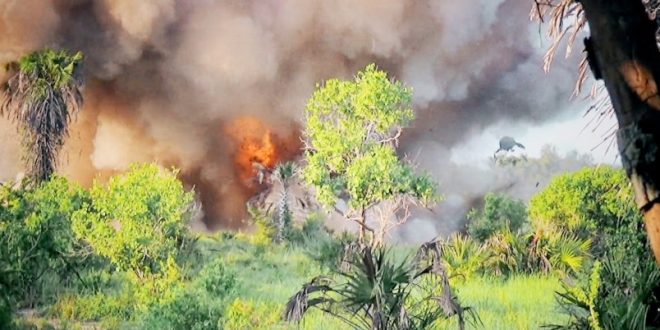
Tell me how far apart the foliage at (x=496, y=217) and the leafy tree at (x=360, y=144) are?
19.7 inches

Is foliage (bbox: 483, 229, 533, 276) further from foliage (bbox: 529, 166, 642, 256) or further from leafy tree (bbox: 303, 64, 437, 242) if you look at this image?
leafy tree (bbox: 303, 64, 437, 242)

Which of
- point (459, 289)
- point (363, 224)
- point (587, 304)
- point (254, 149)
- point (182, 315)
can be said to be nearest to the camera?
point (587, 304)

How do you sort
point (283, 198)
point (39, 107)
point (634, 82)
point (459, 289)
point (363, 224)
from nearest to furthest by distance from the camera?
point (634, 82) → point (459, 289) → point (39, 107) → point (363, 224) → point (283, 198)

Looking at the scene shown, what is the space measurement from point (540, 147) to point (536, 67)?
2.84ft

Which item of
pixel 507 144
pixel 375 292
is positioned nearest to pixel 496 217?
pixel 507 144

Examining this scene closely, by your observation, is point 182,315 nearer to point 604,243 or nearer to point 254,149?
point 254,149

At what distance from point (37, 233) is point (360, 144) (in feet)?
10.5

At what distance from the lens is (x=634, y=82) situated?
184cm

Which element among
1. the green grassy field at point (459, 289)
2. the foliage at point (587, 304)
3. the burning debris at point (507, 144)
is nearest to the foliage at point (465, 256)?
the green grassy field at point (459, 289)

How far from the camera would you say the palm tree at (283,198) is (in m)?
7.64

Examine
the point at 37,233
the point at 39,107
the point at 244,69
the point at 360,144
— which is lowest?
the point at 37,233

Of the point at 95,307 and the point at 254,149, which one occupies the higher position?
the point at 254,149

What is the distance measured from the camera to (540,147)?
7.96 meters

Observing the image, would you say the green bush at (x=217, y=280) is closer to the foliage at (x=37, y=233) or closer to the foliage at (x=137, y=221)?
the foliage at (x=137, y=221)
